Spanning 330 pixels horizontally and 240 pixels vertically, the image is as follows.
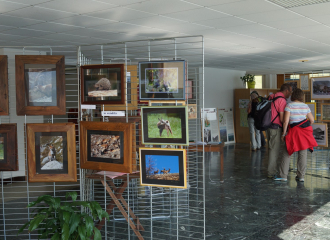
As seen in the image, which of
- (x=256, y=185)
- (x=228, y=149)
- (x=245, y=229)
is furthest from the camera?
(x=228, y=149)

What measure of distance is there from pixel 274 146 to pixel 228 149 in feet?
14.5

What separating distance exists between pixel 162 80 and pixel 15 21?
287 centimetres

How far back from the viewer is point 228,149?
36.1 ft

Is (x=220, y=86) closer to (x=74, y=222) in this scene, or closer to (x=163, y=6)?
(x=163, y=6)

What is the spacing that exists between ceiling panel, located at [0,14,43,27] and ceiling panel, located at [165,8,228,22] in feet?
6.20

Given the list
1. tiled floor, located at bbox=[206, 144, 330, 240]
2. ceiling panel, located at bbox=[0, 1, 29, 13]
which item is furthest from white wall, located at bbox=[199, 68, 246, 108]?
ceiling panel, located at bbox=[0, 1, 29, 13]

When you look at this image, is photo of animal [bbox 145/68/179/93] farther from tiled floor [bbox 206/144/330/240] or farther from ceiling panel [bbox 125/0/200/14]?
tiled floor [bbox 206/144/330/240]

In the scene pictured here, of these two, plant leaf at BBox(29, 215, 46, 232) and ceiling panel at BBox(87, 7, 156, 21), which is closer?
plant leaf at BBox(29, 215, 46, 232)

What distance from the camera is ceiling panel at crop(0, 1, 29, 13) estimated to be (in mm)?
3939

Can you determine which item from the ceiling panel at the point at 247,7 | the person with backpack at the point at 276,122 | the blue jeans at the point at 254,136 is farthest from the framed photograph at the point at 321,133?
the ceiling panel at the point at 247,7

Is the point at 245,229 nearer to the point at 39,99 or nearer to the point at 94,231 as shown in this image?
the point at 94,231

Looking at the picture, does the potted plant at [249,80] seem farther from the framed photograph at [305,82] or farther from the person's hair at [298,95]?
the person's hair at [298,95]

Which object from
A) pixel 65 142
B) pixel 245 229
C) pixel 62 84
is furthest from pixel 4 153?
pixel 245 229

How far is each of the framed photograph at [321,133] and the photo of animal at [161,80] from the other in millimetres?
5450
